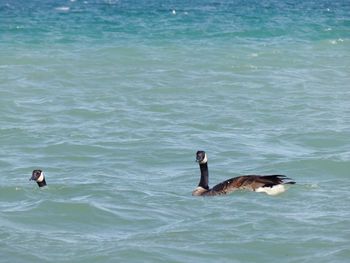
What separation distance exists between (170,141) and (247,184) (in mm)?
4423

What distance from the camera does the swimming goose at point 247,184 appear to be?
14.5 metres

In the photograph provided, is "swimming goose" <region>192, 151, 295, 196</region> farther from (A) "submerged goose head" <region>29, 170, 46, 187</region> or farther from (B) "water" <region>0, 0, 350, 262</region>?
(A) "submerged goose head" <region>29, 170, 46, 187</region>

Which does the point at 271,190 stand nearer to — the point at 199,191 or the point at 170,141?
the point at 199,191

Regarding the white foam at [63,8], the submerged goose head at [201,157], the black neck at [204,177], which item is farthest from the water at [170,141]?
the white foam at [63,8]

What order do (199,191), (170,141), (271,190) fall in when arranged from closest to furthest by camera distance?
(271,190) → (199,191) → (170,141)

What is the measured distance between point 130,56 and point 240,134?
12895 millimetres

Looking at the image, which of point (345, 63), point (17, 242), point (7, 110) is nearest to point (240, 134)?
point (7, 110)

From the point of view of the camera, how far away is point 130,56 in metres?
32.0

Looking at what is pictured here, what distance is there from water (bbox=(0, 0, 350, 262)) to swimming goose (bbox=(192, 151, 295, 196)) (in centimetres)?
14

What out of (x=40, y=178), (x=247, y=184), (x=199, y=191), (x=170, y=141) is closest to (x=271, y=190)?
(x=247, y=184)

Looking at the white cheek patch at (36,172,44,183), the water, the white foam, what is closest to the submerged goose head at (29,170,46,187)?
the white cheek patch at (36,172,44,183)

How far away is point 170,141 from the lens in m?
19.0

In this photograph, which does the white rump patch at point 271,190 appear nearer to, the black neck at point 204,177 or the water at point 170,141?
the water at point 170,141

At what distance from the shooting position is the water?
12.3 metres
